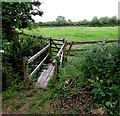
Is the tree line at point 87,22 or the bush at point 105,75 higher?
the tree line at point 87,22

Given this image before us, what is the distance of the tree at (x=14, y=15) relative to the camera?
349 cm

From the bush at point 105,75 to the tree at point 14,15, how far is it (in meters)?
1.82

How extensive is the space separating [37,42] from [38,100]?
14.8 ft

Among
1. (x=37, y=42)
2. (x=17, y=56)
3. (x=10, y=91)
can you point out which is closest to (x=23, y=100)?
(x=10, y=91)

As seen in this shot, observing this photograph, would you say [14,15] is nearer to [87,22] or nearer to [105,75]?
[105,75]

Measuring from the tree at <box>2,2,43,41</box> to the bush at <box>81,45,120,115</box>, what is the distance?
182cm

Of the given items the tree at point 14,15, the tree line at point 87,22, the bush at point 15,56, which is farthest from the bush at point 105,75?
the tree line at point 87,22

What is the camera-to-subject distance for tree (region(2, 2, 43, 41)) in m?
3.49

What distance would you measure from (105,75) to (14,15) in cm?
235

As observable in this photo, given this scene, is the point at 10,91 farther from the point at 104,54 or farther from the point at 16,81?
the point at 104,54

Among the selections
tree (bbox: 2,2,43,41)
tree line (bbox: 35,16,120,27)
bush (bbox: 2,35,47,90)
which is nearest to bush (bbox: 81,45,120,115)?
tree (bbox: 2,2,43,41)

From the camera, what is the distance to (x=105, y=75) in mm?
2955

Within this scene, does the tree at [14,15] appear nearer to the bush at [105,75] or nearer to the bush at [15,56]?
the bush at [15,56]

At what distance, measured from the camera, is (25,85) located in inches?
159
